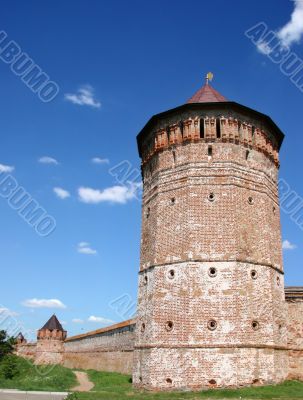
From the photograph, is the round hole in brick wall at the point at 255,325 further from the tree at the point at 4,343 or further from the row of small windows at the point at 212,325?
the tree at the point at 4,343

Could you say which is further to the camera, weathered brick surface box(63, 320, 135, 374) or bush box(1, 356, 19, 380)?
bush box(1, 356, 19, 380)

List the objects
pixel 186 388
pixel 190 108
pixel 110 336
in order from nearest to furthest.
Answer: pixel 186 388 → pixel 190 108 → pixel 110 336

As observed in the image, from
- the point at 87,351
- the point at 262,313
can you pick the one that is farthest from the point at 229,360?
the point at 87,351

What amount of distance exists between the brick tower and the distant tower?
28.1m

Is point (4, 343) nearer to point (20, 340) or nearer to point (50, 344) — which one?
point (50, 344)

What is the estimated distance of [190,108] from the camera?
16.9 m

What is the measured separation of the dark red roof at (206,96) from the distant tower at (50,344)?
104ft

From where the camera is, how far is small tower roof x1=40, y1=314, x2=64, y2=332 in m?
42.2

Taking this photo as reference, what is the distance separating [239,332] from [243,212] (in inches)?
172

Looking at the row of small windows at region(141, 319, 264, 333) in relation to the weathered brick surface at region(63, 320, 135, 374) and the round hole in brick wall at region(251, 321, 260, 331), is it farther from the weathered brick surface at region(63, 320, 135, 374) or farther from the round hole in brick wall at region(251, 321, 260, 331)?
the weathered brick surface at region(63, 320, 135, 374)

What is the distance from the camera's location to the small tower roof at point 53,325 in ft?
138

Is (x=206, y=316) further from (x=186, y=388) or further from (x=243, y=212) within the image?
(x=243, y=212)

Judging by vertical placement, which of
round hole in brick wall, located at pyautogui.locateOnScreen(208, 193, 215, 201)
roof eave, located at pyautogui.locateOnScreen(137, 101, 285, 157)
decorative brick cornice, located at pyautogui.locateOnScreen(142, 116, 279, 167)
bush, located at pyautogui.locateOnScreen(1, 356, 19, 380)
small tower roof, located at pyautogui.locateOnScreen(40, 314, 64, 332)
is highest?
roof eave, located at pyautogui.locateOnScreen(137, 101, 285, 157)

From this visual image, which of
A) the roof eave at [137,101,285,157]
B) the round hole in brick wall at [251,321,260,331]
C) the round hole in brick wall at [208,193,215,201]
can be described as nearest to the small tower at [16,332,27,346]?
the roof eave at [137,101,285,157]
